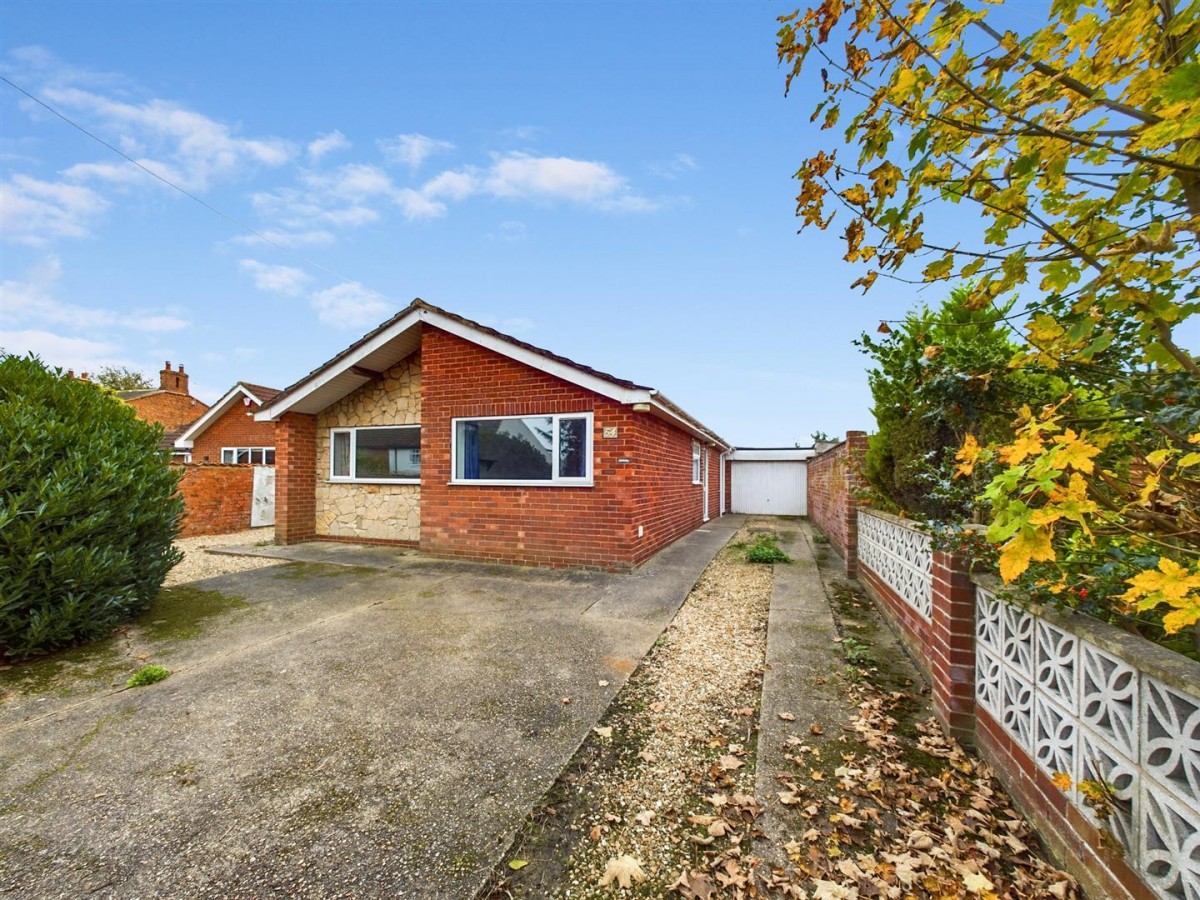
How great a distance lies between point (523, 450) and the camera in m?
7.59

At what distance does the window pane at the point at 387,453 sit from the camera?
907 cm

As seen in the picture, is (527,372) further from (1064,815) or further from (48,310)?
(48,310)

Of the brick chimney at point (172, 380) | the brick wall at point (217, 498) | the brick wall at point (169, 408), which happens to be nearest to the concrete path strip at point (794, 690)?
the brick wall at point (217, 498)

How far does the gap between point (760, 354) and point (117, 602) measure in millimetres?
15700

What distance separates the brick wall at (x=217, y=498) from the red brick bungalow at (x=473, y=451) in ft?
12.4

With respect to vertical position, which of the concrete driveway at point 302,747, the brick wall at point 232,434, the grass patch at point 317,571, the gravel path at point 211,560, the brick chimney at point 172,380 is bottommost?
the concrete driveway at point 302,747

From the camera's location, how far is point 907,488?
492 centimetres

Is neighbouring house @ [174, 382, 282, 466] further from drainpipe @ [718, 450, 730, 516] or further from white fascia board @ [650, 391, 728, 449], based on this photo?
drainpipe @ [718, 450, 730, 516]

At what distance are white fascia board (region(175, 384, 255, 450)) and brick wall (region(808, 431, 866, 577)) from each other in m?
17.5

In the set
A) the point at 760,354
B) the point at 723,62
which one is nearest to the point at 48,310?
the point at 723,62

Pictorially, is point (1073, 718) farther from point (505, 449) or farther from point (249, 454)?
point (249, 454)

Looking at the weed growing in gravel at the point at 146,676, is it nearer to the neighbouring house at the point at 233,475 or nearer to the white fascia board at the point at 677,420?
the white fascia board at the point at 677,420

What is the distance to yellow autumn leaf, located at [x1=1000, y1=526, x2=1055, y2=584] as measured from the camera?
1245 millimetres

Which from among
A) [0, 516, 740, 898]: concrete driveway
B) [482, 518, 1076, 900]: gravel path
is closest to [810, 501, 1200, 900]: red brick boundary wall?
[482, 518, 1076, 900]: gravel path
